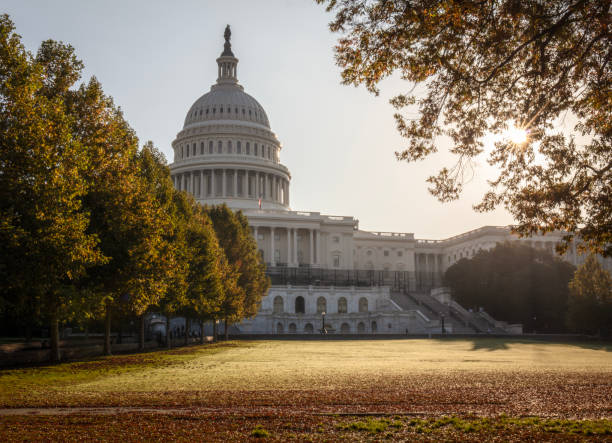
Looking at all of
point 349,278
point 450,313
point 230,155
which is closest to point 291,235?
point 349,278

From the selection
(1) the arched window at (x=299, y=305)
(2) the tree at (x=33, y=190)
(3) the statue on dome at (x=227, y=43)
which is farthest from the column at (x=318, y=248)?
(2) the tree at (x=33, y=190)

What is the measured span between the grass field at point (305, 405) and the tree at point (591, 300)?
56.1 m

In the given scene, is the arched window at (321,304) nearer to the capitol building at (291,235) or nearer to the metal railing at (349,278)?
the capitol building at (291,235)

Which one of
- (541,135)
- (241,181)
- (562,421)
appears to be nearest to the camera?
(562,421)

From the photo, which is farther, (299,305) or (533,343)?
(299,305)

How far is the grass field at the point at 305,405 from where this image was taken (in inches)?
500

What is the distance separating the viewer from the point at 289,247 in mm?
152125

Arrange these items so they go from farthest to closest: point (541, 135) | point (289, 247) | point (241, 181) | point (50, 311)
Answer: point (241, 181), point (289, 247), point (50, 311), point (541, 135)

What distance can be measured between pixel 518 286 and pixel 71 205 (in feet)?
275

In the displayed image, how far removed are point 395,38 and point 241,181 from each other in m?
152

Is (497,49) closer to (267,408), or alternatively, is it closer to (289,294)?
(267,408)

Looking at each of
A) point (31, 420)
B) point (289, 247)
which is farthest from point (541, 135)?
point (289, 247)

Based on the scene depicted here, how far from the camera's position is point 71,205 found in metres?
27.0

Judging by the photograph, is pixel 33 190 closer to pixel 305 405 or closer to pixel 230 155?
pixel 305 405
